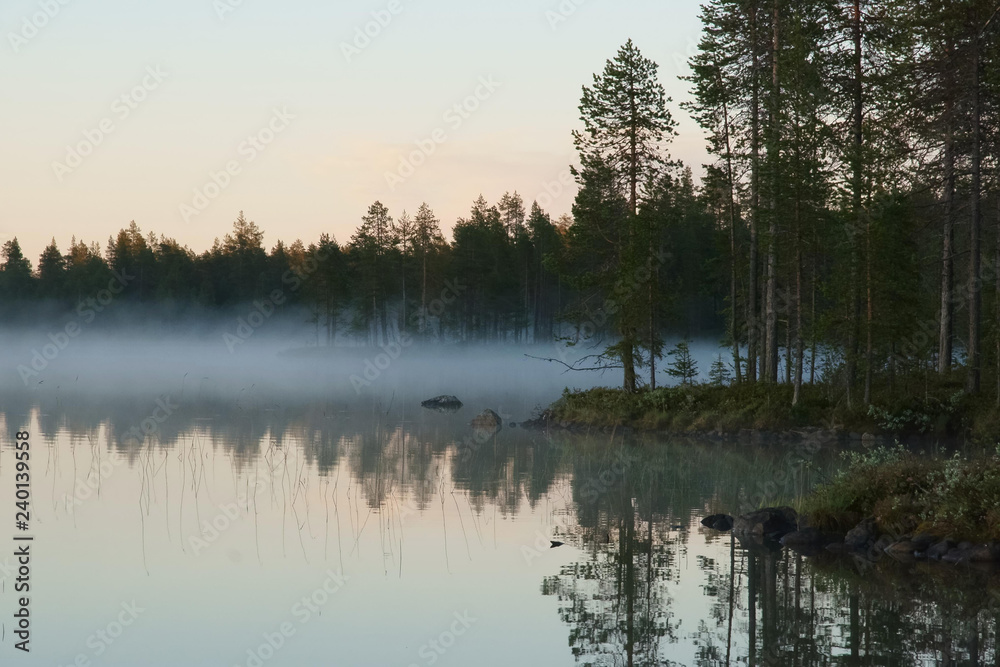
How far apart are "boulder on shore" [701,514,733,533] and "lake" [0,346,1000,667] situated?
385 millimetres

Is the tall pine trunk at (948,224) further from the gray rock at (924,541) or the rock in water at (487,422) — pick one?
the gray rock at (924,541)

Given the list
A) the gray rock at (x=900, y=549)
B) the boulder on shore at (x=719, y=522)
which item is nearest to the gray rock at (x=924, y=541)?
the gray rock at (x=900, y=549)

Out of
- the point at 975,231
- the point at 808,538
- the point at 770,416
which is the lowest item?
the point at 808,538

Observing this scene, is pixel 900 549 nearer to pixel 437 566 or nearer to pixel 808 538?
pixel 808 538

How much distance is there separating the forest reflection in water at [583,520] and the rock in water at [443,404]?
26.8ft

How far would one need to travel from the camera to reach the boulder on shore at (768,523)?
1584cm

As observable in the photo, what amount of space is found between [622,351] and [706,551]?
22.2 metres

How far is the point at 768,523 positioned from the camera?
16.0 m

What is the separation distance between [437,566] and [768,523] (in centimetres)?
573

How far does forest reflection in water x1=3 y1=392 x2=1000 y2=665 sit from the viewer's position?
10.6 m

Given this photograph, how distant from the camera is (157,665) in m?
9.60

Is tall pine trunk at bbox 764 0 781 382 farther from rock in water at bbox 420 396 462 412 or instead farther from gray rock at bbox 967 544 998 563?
gray rock at bbox 967 544 998 563

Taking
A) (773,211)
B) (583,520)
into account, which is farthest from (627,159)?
(583,520)

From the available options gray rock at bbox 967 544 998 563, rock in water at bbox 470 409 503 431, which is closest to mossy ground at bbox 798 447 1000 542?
gray rock at bbox 967 544 998 563
